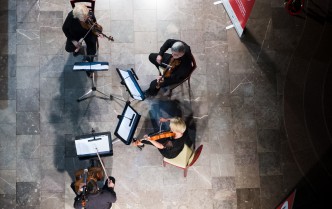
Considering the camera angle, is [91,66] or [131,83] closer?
[91,66]

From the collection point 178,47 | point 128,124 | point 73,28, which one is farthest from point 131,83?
point 73,28

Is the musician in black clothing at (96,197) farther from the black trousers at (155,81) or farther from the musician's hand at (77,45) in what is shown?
the musician's hand at (77,45)

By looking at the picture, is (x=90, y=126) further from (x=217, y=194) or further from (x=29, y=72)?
(x=217, y=194)

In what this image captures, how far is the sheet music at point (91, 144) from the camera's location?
4980 millimetres

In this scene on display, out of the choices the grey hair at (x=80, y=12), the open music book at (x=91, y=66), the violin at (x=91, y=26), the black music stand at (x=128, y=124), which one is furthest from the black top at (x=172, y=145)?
the grey hair at (x=80, y=12)

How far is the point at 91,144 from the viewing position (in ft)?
16.4

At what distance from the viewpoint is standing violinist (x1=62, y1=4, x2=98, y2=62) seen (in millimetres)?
4859

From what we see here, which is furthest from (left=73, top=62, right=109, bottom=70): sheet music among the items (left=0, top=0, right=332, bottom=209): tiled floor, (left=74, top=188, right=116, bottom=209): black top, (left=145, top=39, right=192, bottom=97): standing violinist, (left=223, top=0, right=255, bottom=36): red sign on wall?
(left=223, top=0, right=255, bottom=36): red sign on wall

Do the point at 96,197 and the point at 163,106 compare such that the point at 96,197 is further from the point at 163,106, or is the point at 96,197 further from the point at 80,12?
the point at 80,12

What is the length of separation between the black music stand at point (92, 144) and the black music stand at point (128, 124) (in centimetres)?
19

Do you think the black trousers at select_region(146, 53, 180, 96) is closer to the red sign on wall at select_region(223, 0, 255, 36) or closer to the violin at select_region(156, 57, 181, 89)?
the violin at select_region(156, 57, 181, 89)

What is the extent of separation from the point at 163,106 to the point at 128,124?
1112 millimetres

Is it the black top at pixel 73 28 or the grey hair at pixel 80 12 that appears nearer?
the grey hair at pixel 80 12

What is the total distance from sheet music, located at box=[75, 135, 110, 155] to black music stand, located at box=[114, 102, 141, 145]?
224 mm
